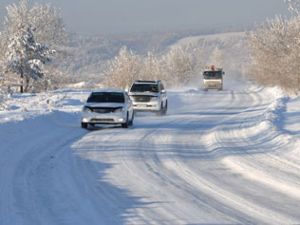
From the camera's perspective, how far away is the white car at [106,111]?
2475 cm

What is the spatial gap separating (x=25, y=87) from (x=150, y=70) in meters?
40.3

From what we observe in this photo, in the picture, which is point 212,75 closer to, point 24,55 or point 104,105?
point 24,55

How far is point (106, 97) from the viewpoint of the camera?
26.4 m

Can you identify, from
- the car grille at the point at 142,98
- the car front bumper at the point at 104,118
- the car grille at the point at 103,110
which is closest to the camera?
the car front bumper at the point at 104,118

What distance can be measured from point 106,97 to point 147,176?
46.3ft


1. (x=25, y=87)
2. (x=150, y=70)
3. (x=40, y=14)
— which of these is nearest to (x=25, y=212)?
(x=25, y=87)

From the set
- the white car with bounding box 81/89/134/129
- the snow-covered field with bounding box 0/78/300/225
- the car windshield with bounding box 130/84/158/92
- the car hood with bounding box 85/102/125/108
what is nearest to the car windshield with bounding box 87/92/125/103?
the white car with bounding box 81/89/134/129

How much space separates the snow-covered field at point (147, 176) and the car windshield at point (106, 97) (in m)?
3.57

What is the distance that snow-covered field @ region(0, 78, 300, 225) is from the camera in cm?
898

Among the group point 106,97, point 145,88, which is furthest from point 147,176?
point 145,88

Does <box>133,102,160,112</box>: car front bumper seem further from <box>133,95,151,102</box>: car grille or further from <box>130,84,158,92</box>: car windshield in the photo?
<box>130,84,158,92</box>: car windshield

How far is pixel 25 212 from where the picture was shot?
354 inches

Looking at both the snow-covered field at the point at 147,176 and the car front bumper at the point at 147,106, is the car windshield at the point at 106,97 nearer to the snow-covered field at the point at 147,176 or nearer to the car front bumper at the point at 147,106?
the snow-covered field at the point at 147,176

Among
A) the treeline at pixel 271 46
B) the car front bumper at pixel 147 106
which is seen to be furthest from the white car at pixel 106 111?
the treeline at pixel 271 46
